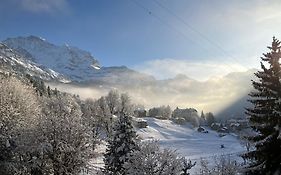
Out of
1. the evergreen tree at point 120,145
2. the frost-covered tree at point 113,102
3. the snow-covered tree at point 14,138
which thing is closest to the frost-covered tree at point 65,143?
the snow-covered tree at point 14,138

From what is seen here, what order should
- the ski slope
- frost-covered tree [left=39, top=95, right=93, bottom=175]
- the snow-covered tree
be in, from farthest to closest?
the ski slope, the snow-covered tree, frost-covered tree [left=39, top=95, right=93, bottom=175]

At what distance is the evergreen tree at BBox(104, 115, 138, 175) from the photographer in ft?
146

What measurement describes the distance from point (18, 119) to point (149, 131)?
324ft

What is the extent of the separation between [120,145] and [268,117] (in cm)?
2220

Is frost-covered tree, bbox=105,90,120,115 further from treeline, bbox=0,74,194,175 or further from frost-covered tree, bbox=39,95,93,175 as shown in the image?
frost-covered tree, bbox=39,95,93,175

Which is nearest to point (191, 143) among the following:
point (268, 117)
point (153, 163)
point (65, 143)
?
point (65, 143)

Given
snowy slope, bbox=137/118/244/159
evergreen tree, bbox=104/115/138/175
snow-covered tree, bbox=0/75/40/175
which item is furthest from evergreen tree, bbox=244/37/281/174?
snowy slope, bbox=137/118/244/159

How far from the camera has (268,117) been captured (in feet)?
84.8

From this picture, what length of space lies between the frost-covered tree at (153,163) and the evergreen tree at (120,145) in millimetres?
5606

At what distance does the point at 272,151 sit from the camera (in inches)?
1016

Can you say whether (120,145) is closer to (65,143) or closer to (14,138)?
(65,143)

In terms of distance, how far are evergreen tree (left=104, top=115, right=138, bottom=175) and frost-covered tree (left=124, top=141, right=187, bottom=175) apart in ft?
18.4

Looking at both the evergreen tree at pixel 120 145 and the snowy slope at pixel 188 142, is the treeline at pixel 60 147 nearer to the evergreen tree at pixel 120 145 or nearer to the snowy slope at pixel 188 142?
the evergreen tree at pixel 120 145

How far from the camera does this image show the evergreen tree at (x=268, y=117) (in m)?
25.7
